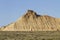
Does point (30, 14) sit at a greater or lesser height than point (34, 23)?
greater

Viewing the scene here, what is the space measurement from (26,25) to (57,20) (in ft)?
62.8

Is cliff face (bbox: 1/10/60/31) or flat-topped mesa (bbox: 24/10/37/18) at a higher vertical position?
flat-topped mesa (bbox: 24/10/37/18)

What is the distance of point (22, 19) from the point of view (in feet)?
561

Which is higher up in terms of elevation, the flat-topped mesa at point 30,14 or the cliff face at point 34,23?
the flat-topped mesa at point 30,14

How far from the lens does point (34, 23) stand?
A: 556 feet

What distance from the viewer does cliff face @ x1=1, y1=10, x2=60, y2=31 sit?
166 meters

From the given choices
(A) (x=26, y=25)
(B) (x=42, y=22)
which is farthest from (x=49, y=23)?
(A) (x=26, y=25)

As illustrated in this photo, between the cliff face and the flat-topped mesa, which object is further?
the flat-topped mesa

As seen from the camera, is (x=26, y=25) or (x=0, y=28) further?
(x=0, y=28)

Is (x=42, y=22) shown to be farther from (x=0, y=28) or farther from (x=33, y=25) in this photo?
(x=0, y=28)

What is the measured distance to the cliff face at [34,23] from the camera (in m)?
166

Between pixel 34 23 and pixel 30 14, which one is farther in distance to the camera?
pixel 30 14

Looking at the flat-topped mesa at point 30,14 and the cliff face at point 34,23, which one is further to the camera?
the flat-topped mesa at point 30,14

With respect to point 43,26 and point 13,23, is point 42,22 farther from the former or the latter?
point 13,23
